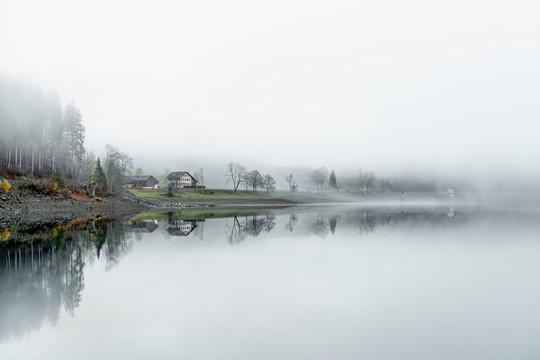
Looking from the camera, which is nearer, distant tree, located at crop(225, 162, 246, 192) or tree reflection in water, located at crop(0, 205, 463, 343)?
tree reflection in water, located at crop(0, 205, 463, 343)

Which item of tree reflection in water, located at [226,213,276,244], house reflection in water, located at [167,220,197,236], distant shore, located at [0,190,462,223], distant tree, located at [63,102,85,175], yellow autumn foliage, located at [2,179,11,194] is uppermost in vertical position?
distant tree, located at [63,102,85,175]

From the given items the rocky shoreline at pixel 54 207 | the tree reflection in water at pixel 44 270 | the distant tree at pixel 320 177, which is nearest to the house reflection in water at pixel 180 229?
the tree reflection in water at pixel 44 270

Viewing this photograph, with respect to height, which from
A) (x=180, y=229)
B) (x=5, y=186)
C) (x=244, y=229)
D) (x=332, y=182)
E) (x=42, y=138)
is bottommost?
(x=244, y=229)

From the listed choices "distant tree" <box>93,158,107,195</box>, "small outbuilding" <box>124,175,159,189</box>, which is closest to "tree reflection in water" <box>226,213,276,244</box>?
"distant tree" <box>93,158,107,195</box>

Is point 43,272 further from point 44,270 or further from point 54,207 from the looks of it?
point 54,207

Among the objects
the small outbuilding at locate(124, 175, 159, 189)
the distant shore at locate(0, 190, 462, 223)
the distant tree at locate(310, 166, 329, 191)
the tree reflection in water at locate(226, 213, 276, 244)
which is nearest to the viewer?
the tree reflection in water at locate(226, 213, 276, 244)

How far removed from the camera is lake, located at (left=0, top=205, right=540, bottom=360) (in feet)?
28.0

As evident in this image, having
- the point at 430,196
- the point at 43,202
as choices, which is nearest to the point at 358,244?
the point at 43,202

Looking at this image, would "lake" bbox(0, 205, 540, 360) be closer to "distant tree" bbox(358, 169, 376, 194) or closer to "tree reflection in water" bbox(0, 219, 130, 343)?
"tree reflection in water" bbox(0, 219, 130, 343)

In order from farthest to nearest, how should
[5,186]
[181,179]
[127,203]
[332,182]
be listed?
[332,182]
[181,179]
[127,203]
[5,186]

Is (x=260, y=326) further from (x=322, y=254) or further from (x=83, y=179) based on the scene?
(x=83, y=179)

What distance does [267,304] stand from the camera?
1175 centimetres

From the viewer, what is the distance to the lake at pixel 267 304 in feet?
28.0

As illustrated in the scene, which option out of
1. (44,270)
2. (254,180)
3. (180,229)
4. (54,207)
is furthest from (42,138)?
(44,270)
